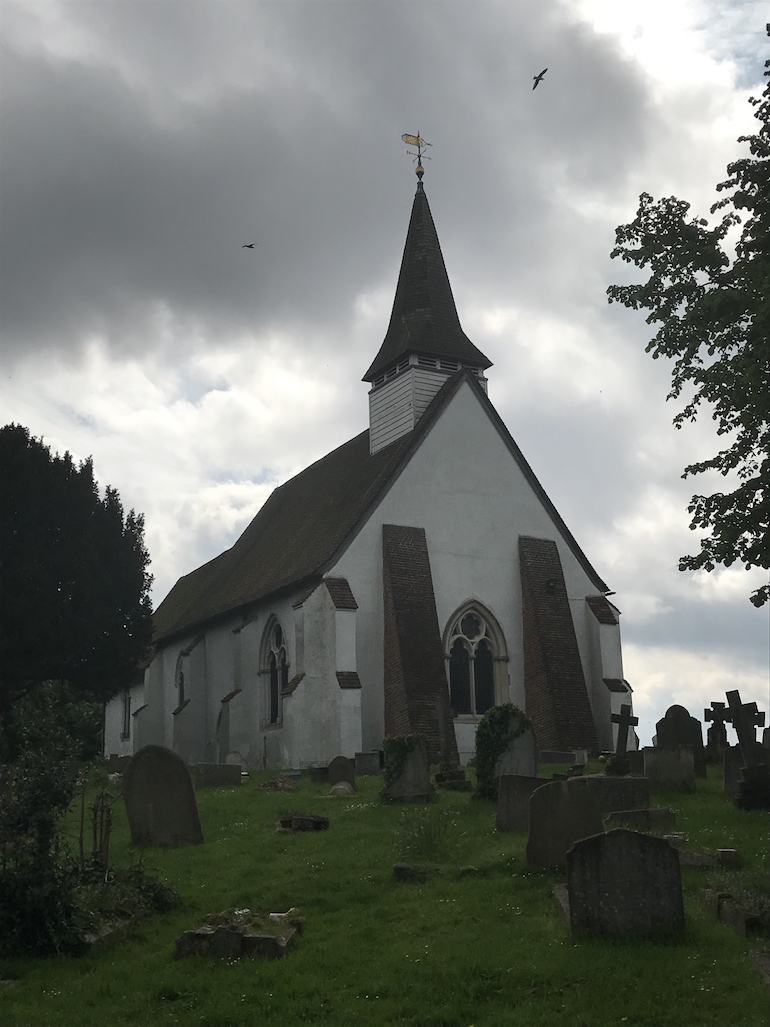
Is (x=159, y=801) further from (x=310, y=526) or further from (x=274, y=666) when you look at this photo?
(x=310, y=526)

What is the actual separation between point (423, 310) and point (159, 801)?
22.0 meters

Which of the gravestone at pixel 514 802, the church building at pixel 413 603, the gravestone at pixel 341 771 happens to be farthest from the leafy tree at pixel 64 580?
the gravestone at pixel 514 802

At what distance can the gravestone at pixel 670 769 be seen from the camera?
1622cm

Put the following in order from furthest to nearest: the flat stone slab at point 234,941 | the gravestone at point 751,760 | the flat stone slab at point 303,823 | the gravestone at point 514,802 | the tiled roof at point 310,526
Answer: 1. the tiled roof at point 310,526
2. the flat stone slab at point 303,823
3. the gravestone at point 751,760
4. the gravestone at point 514,802
5. the flat stone slab at point 234,941

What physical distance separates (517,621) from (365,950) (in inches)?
824

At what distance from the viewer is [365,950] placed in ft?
30.8

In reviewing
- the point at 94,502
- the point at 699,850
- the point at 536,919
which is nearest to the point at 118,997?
the point at 536,919

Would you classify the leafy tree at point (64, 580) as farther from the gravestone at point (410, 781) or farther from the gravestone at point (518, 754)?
the gravestone at point (518, 754)

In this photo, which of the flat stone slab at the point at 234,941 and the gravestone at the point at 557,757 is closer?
the flat stone slab at the point at 234,941


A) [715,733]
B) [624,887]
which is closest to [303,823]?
[624,887]

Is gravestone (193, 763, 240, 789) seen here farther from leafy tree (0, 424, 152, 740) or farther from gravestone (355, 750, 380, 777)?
leafy tree (0, 424, 152, 740)

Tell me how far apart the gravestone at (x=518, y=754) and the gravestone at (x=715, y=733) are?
6047mm

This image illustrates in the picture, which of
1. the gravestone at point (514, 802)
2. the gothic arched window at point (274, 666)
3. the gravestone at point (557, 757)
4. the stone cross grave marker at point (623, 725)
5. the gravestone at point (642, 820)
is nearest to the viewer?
the gravestone at point (642, 820)

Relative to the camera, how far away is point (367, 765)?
22891 mm
